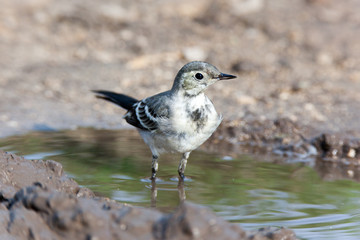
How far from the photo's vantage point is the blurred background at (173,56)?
794 cm

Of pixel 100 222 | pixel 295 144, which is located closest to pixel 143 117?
pixel 295 144

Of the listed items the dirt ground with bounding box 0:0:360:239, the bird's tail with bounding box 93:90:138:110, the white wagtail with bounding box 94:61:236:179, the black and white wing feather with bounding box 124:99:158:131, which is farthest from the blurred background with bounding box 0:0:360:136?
the white wagtail with bounding box 94:61:236:179

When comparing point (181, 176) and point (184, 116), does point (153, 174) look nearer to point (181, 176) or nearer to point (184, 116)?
point (181, 176)

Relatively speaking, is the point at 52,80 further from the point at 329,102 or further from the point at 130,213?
the point at 130,213

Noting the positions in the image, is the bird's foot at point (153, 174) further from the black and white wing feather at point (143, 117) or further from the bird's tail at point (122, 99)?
the bird's tail at point (122, 99)

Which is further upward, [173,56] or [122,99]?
[173,56]

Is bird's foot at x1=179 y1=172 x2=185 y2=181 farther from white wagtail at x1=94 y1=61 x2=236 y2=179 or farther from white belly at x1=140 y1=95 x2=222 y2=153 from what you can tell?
white belly at x1=140 y1=95 x2=222 y2=153

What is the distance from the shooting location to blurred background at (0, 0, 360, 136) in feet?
26.1

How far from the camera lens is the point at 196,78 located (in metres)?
5.61

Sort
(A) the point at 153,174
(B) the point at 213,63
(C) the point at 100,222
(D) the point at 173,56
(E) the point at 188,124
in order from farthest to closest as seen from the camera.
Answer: (D) the point at 173,56, (B) the point at 213,63, (A) the point at 153,174, (E) the point at 188,124, (C) the point at 100,222

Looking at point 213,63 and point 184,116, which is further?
point 213,63

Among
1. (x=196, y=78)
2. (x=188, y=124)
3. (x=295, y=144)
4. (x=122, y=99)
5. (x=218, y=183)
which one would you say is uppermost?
(x=196, y=78)

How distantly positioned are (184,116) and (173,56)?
162 inches

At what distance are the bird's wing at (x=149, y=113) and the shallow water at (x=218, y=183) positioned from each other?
420mm
